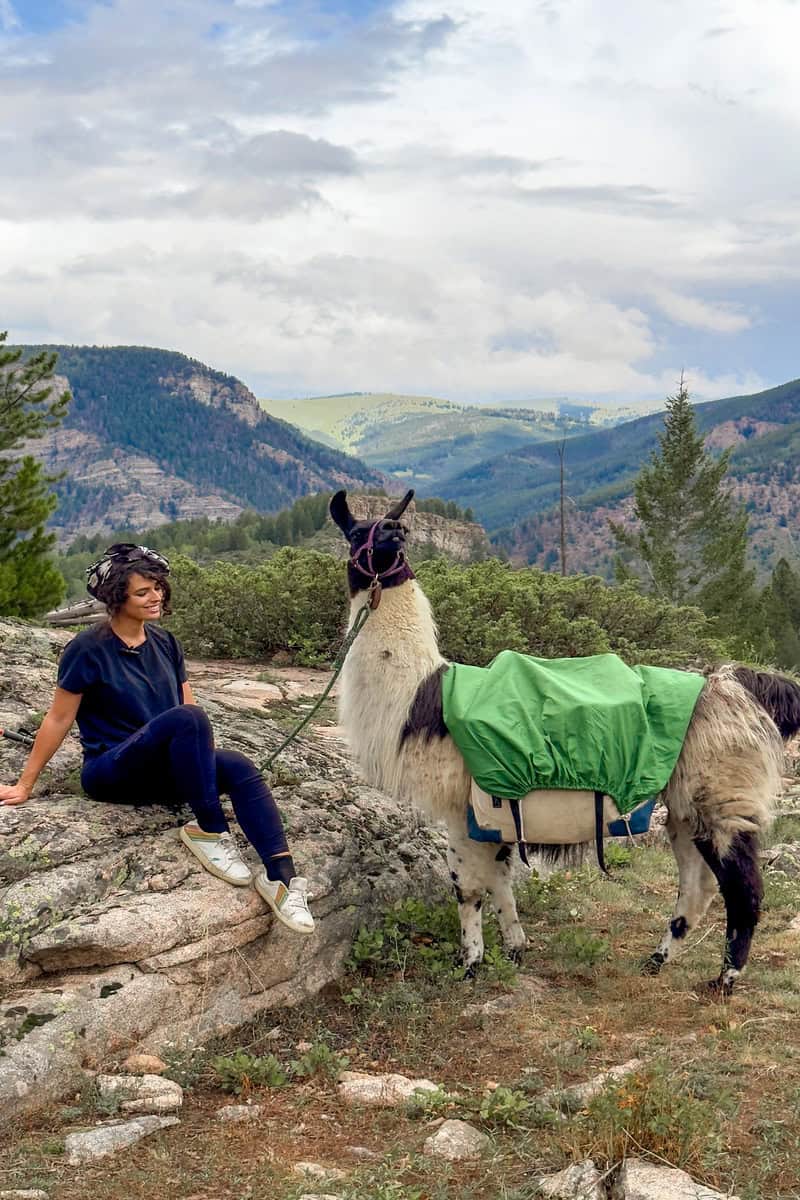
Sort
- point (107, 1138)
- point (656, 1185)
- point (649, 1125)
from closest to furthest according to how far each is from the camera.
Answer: point (656, 1185), point (649, 1125), point (107, 1138)

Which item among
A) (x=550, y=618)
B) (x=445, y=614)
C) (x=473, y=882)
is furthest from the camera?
(x=550, y=618)

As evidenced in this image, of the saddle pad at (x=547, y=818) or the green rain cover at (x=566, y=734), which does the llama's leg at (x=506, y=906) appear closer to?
the saddle pad at (x=547, y=818)

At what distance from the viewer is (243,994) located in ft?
15.2

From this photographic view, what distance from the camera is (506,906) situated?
5.39 metres

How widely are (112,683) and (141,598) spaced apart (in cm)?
45

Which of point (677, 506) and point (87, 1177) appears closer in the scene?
point (87, 1177)

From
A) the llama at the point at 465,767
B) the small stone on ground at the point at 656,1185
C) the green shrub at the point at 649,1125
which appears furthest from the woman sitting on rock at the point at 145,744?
the small stone on ground at the point at 656,1185

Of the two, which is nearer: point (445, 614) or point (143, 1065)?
point (143, 1065)

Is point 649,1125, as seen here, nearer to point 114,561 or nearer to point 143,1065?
point 143,1065

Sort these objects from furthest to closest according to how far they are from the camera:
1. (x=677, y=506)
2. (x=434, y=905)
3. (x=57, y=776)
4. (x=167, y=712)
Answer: (x=677, y=506) → (x=434, y=905) → (x=57, y=776) → (x=167, y=712)

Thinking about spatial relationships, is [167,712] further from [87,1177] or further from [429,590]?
[429,590]

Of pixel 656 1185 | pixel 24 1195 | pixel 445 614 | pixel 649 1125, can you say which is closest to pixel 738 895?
pixel 649 1125

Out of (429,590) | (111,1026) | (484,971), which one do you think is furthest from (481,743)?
(429,590)

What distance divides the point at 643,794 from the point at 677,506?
39.5 m
